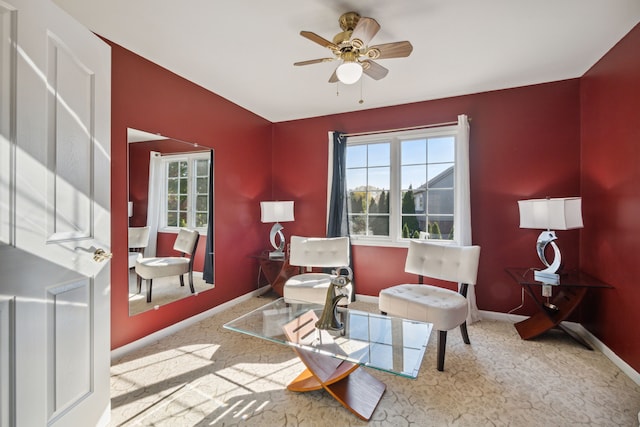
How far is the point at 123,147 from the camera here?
92.6 inches

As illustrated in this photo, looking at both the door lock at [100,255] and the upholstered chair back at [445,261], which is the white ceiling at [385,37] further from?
the upholstered chair back at [445,261]

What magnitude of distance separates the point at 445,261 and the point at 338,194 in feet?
5.18

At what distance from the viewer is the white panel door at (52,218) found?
1138 mm

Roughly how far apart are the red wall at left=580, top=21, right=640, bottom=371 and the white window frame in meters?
3.74

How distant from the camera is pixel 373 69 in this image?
85.4 inches

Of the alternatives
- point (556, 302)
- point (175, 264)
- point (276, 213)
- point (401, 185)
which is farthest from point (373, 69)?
point (556, 302)

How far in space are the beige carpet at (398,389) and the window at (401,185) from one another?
145 centimetres

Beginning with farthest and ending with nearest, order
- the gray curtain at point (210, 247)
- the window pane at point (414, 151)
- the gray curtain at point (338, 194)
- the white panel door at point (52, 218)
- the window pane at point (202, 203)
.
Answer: the gray curtain at point (338, 194) < the window pane at point (414, 151) < the gray curtain at point (210, 247) < the window pane at point (202, 203) < the white panel door at point (52, 218)

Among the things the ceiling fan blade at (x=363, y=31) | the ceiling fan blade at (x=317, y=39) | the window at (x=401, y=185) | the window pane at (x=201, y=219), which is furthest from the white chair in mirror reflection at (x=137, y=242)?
the window at (x=401, y=185)

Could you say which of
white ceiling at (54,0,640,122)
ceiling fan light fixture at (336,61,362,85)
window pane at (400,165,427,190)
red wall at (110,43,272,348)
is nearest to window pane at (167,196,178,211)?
red wall at (110,43,272,348)

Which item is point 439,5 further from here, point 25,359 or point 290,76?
point 25,359

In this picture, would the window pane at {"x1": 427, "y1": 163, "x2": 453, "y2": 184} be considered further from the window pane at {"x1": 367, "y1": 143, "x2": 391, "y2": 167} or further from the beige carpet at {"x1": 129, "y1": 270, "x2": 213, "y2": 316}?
the beige carpet at {"x1": 129, "y1": 270, "x2": 213, "y2": 316}

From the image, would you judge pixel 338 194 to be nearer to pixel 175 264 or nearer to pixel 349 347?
pixel 175 264

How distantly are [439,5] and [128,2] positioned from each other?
2.02m
